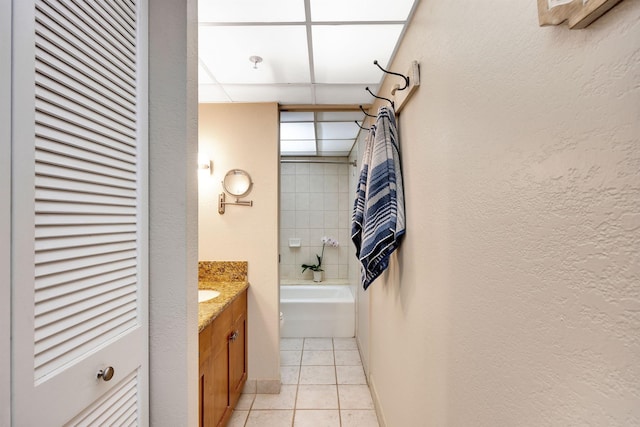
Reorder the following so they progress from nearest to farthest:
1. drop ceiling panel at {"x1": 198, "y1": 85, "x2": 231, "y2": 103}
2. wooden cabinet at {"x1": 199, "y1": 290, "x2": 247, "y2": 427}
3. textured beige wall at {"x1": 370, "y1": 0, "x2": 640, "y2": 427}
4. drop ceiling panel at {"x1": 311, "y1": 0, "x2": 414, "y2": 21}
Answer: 1. textured beige wall at {"x1": 370, "y1": 0, "x2": 640, "y2": 427}
2. drop ceiling panel at {"x1": 311, "y1": 0, "x2": 414, "y2": 21}
3. wooden cabinet at {"x1": 199, "y1": 290, "x2": 247, "y2": 427}
4. drop ceiling panel at {"x1": 198, "y1": 85, "x2": 231, "y2": 103}

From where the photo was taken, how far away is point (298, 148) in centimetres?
388

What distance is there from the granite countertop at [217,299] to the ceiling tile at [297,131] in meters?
1.50

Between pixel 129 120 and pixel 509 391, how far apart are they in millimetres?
1150

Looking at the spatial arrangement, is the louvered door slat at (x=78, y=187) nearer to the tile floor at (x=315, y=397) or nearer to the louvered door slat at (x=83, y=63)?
the louvered door slat at (x=83, y=63)

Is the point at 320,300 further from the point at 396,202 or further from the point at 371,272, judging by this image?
the point at 396,202

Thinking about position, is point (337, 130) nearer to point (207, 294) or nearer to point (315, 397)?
point (207, 294)

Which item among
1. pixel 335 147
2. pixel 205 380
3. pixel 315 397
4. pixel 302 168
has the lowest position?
pixel 315 397

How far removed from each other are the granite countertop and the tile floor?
849 mm

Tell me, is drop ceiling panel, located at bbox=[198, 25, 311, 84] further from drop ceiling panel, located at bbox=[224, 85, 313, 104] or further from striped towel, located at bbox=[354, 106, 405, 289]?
striped towel, located at bbox=[354, 106, 405, 289]

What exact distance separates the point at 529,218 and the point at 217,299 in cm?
170

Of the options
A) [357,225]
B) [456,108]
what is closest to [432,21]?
[456,108]

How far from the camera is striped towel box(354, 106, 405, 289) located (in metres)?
1.42

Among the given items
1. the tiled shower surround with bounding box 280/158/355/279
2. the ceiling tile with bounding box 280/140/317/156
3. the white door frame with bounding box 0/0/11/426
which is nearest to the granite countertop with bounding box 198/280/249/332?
the white door frame with bounding box 0/0/11/426

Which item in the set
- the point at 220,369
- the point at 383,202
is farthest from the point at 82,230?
the point at 220,369
